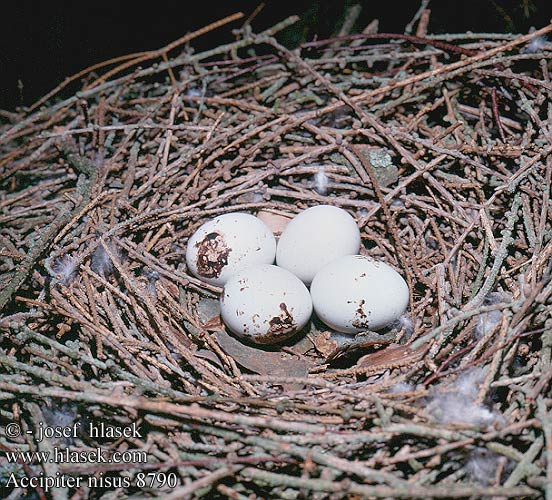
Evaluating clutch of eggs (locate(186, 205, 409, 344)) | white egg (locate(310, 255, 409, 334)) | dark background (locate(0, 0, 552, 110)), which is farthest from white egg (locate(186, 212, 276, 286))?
dark background (locate(0, 0, 552, 110))

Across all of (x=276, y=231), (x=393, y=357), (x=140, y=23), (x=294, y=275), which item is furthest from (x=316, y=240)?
(x=140, y=23)

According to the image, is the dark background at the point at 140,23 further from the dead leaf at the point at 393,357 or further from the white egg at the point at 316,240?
the dead leaf at the point at 393,357

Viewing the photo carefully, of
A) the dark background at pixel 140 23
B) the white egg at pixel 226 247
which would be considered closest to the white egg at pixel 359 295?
the white egg at pixel 226 247

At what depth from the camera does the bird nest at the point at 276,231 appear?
1.21 m

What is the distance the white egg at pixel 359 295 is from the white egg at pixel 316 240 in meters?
0.06

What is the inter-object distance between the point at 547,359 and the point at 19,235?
148cm

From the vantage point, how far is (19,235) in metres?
1.80

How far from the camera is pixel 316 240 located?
1715 millimetres

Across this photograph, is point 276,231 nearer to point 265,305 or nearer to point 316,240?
point 316,240

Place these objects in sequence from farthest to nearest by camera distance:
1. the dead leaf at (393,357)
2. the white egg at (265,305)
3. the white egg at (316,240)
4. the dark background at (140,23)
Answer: the dark background at (140,23)
the white egg at (316,240)
the white egg at (265,305)
the dead leaf at (393,357)

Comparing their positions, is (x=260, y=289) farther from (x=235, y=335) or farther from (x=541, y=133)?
(x=541, y=133)

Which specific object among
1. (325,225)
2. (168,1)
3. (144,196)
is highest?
(168,1)

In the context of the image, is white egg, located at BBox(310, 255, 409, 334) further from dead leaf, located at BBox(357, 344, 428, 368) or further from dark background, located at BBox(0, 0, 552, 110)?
A: dark background, located at BBox(0, 0, 552, 110)

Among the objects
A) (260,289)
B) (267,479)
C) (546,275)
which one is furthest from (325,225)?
(267,479)
